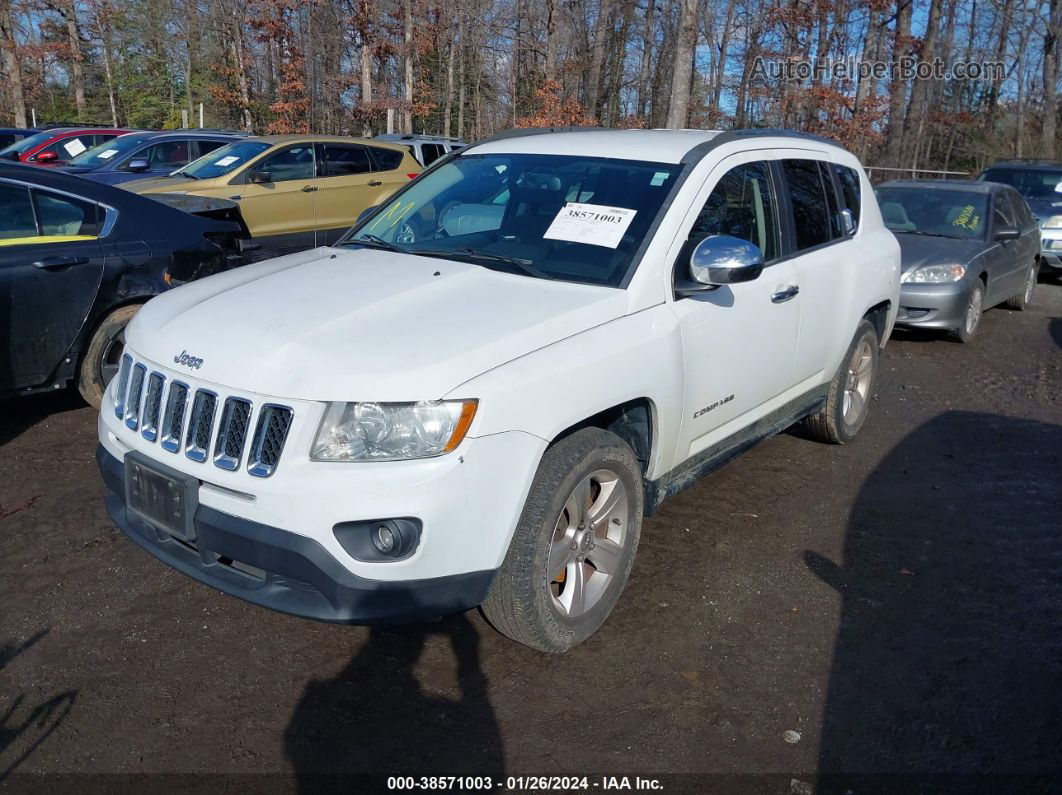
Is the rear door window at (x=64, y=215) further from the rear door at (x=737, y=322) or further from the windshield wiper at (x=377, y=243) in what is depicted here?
the rear door at (x=737, y=322)

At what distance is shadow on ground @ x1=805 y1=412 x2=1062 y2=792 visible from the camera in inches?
122

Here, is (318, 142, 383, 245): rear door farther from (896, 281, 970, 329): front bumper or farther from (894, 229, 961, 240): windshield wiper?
(896, 281, 970, 329): front bumper

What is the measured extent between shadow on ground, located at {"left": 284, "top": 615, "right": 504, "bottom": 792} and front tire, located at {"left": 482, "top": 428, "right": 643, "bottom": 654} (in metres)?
0.35

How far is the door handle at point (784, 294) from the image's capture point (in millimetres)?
4551

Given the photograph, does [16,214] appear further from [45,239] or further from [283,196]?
[283,196]

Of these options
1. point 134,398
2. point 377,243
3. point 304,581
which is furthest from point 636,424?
point 134,398

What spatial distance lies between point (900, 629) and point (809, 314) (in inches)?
70.5

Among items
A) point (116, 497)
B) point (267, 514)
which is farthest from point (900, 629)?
point (116, 497)

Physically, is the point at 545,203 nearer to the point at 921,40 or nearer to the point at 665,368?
the point at 665,368

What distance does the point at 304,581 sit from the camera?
2994 mm

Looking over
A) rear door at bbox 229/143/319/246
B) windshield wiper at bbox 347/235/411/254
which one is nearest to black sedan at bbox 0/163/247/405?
windshield wiper at bbox 347/235/411/254

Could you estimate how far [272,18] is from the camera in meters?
30.7

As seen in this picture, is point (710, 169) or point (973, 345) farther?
point (973, 345)

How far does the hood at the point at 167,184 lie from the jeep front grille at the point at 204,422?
7.85 meters
